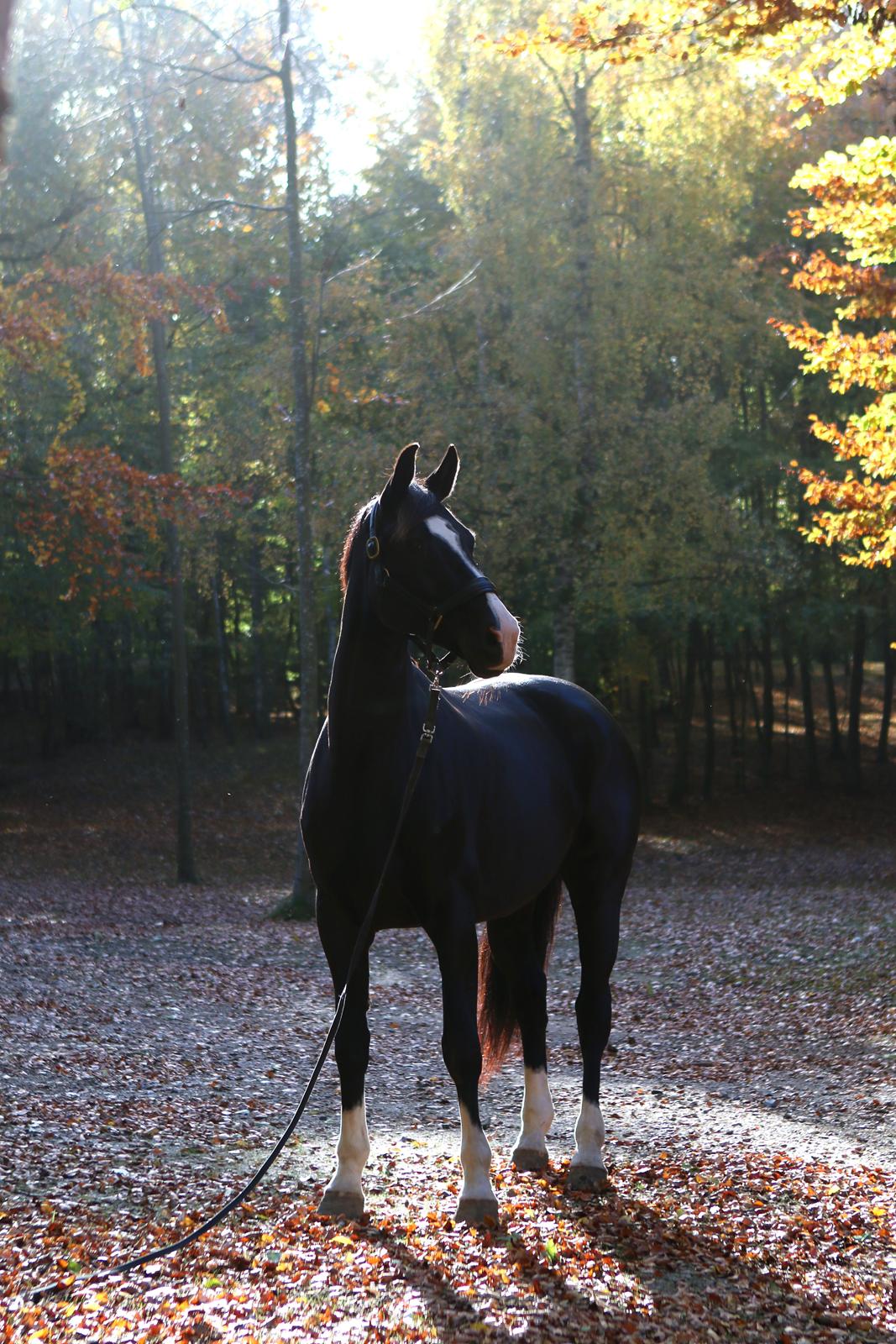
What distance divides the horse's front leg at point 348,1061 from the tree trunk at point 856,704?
1990 cm

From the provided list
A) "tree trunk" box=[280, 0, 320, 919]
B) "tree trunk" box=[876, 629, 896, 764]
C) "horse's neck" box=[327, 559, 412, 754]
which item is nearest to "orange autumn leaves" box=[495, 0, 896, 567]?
"horse's neck" box=[327, 559, 412, 754]

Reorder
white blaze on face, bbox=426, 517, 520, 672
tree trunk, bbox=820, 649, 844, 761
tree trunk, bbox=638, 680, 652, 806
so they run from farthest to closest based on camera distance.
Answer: tree trunk, bbox=820, 649, 844, 761, tree trunk, bbox=638, 680, 652, 806, white blaze on face, bbox=426, 517, 520, 672

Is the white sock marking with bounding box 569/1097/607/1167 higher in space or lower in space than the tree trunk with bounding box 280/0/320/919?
lower

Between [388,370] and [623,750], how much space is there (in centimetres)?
1470

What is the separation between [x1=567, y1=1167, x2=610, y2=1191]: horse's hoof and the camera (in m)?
5.36

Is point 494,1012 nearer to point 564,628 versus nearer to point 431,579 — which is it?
point 431,579

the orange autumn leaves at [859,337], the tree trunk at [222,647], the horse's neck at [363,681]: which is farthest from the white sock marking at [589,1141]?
the tree trunk at [222,647]

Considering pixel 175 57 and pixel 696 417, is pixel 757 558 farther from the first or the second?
pixel 175 57

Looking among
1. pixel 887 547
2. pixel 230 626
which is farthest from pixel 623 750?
pixel 230 626

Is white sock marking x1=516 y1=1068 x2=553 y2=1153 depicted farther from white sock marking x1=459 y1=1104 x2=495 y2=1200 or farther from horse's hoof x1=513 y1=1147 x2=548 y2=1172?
white sock marking x1=459 y1=1104 x2=495 y2=1200

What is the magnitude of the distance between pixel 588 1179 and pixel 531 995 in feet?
2.64

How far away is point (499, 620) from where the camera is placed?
422 cm

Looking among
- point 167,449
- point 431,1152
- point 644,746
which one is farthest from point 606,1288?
point 644,746

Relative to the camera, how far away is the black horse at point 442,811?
14.6ft
